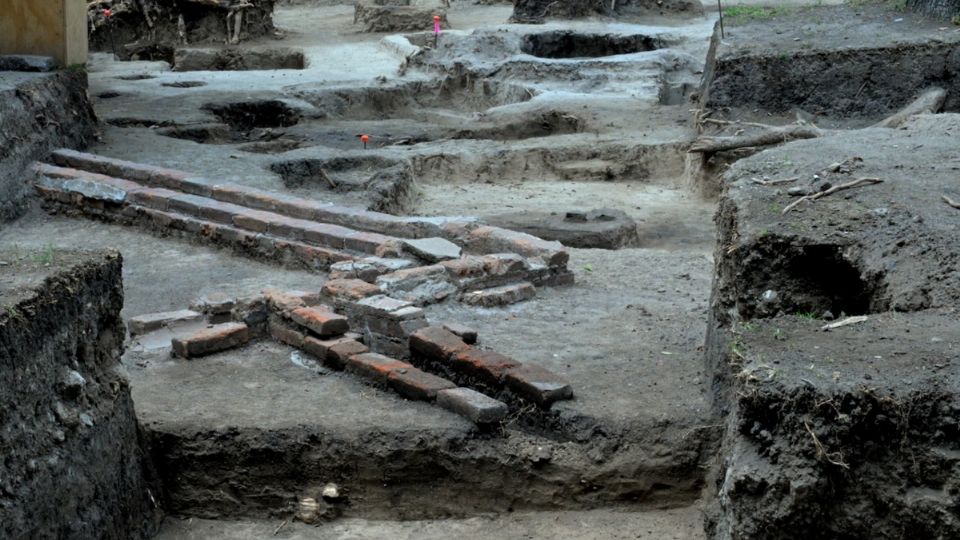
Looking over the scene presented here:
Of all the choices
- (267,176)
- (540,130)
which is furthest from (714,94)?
(267,176)

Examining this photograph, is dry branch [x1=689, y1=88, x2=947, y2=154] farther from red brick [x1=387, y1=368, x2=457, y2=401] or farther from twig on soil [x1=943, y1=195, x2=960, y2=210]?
red brick [x1=387, y1=368, x2=457, y2=401]

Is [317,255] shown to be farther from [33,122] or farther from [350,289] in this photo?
[33,122]

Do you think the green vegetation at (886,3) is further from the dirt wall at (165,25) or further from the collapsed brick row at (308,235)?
the dirt wall at (165,25)

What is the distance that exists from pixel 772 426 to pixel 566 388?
167 centimetres

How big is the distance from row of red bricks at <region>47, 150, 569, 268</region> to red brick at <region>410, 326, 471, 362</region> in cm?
122

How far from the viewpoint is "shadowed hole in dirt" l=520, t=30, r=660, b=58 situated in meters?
15.4

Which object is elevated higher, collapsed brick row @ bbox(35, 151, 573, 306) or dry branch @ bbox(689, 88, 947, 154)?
dry branch @ bbox(689, 88, 947, 154)

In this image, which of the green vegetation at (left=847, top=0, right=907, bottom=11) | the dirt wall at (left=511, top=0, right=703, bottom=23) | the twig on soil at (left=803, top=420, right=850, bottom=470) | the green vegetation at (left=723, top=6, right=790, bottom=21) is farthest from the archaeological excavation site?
the dirt wall at (left=511, top=0, right=703, bottom=23)

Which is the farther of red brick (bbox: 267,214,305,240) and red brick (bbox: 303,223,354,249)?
red brick (bbox: 267,214,305,240)

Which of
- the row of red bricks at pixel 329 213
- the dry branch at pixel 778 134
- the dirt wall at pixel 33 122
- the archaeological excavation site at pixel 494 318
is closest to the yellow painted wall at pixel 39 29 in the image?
the archaeological excavation site at pixel 494 318

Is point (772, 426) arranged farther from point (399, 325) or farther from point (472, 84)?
point (472, 84)

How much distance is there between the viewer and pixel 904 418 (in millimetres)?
3031

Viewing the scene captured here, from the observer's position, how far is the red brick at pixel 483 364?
4.92m

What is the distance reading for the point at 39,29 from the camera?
9.48 metres
